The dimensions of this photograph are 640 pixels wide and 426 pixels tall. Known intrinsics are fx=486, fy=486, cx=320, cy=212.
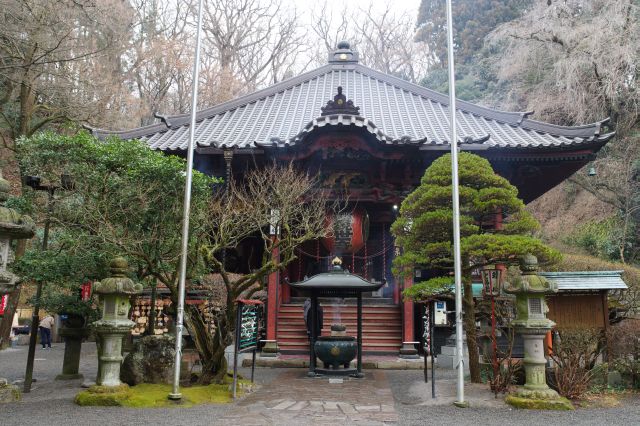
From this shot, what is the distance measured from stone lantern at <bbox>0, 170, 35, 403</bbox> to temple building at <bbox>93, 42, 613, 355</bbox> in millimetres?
5434

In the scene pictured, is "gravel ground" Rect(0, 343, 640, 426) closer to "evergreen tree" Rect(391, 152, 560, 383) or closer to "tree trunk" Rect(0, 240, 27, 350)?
"evergreen tree" Rect(391, 152, 560, 383)

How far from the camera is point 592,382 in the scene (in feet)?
26.7

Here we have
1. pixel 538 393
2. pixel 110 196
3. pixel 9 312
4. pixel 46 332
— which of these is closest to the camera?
pixel 538 393

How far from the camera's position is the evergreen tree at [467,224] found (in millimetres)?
7746

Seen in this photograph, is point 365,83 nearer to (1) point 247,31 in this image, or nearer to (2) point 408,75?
(1) point 247,31

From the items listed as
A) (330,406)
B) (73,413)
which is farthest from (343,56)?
(73,413)

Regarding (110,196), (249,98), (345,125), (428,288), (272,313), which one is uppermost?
(249,98)

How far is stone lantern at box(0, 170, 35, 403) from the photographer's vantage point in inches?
265

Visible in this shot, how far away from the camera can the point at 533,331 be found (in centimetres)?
707

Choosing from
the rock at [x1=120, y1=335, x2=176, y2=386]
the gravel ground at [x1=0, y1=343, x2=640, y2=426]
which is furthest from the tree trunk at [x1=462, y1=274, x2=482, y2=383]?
the rock at [x1=120, y1=335, x2=176, y2=386]

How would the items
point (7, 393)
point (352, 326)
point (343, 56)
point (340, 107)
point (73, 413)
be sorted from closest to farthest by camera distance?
point (73, 413)
point (7, 393)
point (340, 107)
point (352, 326)
point (343, 56)

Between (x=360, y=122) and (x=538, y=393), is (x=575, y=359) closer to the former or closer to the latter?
(x=538, y=393)

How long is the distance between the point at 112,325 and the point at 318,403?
3.25 meters

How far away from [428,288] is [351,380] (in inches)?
102
